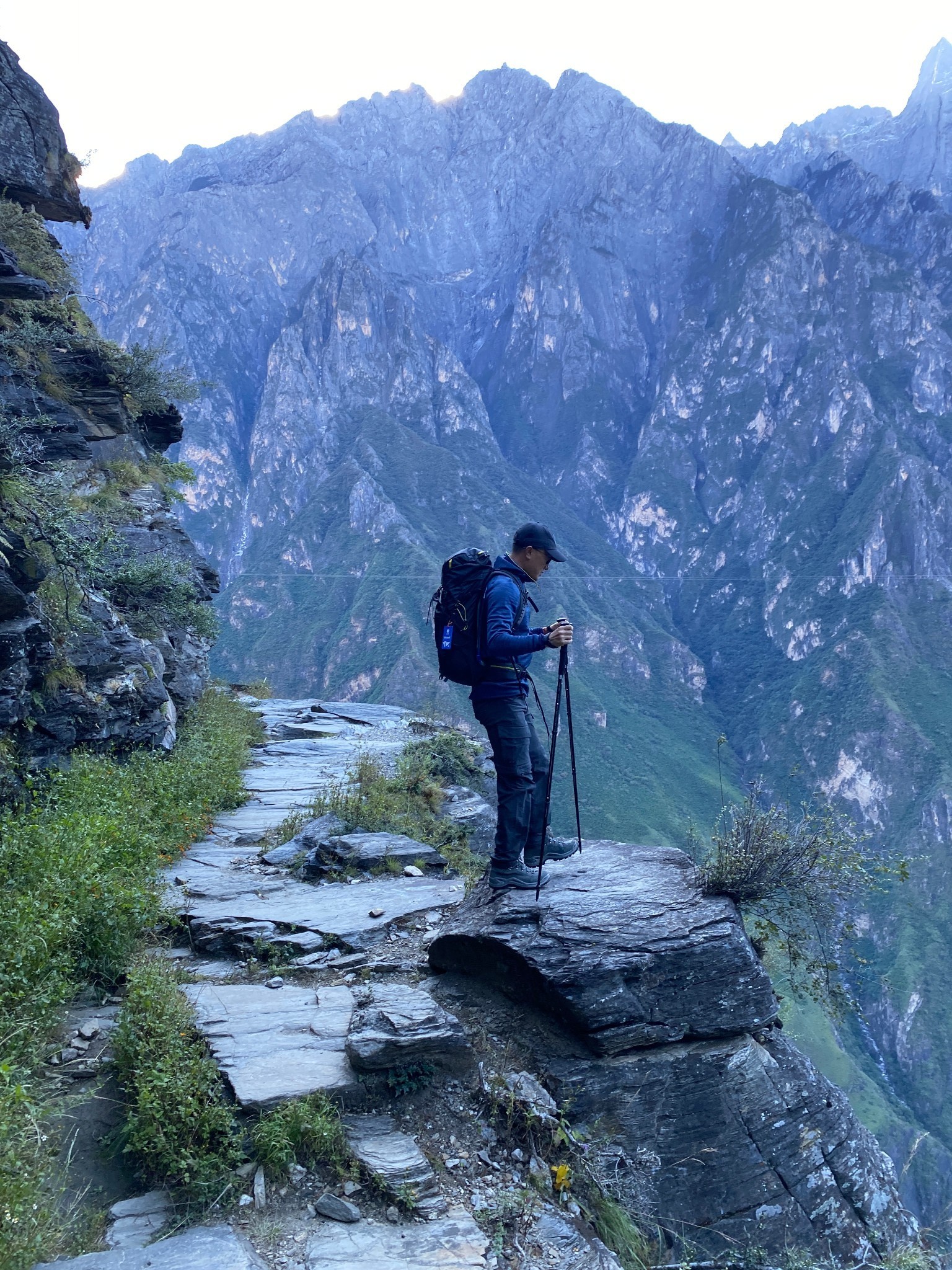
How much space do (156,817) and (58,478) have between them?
403 centimetres

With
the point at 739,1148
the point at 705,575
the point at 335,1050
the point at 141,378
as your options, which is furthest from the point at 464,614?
the point at 705,575

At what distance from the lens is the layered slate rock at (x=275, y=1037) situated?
3.96 meters

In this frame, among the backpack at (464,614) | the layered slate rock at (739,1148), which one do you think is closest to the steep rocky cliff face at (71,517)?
the backpack at (464,614)

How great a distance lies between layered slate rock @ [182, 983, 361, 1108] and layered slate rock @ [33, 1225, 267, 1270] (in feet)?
2.04

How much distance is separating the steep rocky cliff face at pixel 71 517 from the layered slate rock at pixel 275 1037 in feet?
11.5

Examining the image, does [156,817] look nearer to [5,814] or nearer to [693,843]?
[5,814]

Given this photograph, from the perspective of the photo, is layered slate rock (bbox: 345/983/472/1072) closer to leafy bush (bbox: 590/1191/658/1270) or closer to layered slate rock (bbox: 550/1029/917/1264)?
layered slate rock (bbox: 550/1029/917/1264)

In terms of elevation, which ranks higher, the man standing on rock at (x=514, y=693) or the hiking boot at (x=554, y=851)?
the man standing on rock at (x=514, y=693)

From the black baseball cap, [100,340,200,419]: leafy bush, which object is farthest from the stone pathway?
[100,340,200,419]: leafy bush

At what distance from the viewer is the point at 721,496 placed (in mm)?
199750

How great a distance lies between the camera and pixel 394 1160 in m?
3.83

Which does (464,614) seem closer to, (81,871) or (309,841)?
(81,871)

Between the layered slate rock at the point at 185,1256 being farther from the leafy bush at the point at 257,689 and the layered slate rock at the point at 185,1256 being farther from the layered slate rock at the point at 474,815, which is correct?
the leafy bush at the point at 257,689

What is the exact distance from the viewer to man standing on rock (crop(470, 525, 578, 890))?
536 cm
